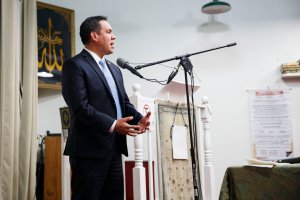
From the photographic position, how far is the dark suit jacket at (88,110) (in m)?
1.48

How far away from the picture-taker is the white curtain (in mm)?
2656

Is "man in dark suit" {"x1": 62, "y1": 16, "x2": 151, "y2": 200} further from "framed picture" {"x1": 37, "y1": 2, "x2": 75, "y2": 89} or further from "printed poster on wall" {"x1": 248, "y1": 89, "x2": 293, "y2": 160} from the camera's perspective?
"printed poster on wall" {"x1": 248, "y1": 89, "x2": 293, "y2": 160}

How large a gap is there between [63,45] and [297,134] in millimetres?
2549

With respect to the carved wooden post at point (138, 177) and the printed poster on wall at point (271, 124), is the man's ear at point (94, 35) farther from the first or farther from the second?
the printed poster on wall at point (271, 124)

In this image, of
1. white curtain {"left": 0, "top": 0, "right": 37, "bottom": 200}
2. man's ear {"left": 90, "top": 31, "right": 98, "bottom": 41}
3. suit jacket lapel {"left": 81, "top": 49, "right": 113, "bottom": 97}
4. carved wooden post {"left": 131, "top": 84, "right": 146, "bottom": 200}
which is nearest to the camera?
suit jacket lapel {"left": 81, "top": 49, "right": 113, "bottom": 97}

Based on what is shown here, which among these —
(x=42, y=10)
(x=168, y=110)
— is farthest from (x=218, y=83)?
(x=42, y=10)

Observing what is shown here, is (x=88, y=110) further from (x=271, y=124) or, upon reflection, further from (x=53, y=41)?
(x=271, y=124)

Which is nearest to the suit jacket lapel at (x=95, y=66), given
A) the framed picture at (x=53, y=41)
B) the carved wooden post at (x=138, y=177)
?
the carved wooden post at (x=138, y=177)

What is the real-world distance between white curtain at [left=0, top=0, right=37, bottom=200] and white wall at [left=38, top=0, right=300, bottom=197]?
56cm

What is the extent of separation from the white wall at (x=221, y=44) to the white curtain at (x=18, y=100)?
0.56 m

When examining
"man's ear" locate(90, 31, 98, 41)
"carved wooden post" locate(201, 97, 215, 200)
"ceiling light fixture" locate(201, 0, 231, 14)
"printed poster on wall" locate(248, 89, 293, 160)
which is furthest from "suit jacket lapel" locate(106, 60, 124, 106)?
"printed poster on wall" locate(248, 89, 293, 160)

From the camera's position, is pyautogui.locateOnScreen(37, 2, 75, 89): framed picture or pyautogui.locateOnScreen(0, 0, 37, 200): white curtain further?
pyautogui.locateOnScreen(37, 2, 75, 89): framed picture

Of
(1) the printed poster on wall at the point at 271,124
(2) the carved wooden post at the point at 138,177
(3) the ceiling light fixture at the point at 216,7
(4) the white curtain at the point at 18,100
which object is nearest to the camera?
(2) the carved wooden post at the point at 138,177

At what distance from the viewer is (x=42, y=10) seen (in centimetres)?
340
